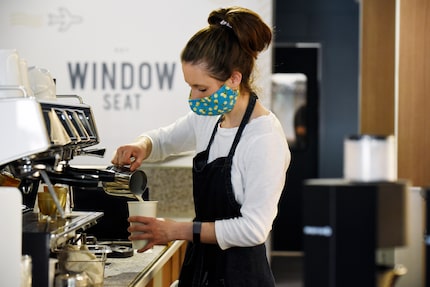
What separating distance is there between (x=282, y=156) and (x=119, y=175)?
544 millimetres

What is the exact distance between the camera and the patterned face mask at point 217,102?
2.35 meters

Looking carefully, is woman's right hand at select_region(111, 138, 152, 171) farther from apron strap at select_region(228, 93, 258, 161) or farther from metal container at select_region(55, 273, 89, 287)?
metal container at select_region(55, 273, 89, 287)

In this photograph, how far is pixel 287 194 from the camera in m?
7.39

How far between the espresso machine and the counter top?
0.22 m

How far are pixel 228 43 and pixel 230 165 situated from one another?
391 mm

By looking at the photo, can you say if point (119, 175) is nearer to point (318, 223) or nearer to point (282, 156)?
point (282, 156)

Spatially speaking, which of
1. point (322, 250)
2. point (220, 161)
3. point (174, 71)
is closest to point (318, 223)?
point (322, 250)

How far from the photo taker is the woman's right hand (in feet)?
8.68

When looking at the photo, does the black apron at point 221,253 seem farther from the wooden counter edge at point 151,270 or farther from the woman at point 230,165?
the wooden counter edge at point 151,270

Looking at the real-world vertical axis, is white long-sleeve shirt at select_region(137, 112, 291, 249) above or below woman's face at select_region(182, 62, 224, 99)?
below

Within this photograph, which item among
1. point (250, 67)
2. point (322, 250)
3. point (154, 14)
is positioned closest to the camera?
point (322, 250)

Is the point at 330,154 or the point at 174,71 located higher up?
the point at 174,71

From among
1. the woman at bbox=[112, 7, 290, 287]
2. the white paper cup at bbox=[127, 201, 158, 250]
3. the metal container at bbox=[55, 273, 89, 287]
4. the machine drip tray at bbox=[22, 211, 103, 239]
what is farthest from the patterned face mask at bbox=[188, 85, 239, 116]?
the metal container at bbox=[55, 273, 89, 287]

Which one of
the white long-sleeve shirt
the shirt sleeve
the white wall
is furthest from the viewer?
the white wall
